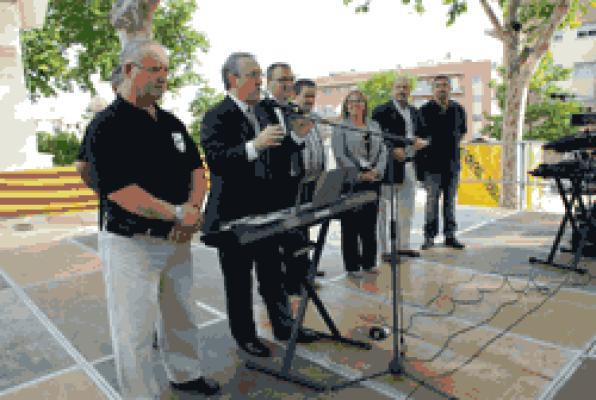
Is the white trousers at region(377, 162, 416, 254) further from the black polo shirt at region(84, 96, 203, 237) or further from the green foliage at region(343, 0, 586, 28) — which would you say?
the green foliage at region(343, 0, 586, 28)

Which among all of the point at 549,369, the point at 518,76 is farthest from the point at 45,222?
the point at 518,76

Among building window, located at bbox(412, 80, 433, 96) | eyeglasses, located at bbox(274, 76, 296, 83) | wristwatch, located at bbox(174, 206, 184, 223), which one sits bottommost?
wristwatch, located at bbox(174, 206, 184, 223)

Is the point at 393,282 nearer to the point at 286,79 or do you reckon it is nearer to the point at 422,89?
the point at 286,79

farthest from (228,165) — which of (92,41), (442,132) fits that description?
(92,41)

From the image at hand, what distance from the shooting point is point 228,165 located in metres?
2.74

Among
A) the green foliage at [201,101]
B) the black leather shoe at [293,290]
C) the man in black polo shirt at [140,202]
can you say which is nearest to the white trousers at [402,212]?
the black leather shoe at [293,290]

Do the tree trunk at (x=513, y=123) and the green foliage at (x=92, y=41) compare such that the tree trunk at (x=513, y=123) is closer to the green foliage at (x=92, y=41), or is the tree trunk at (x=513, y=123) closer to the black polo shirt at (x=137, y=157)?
the black polo shirt at (x=137, y=157)

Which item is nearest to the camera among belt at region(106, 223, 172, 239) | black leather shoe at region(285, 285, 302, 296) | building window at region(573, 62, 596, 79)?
Answer: belt at region(106, 223, 172, 239)

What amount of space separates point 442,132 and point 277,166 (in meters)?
2.75

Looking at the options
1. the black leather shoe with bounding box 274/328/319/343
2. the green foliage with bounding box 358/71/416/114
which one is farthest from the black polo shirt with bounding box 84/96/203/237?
the green foliage with bounding box 358/71/416/114

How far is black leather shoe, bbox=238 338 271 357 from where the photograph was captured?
2891mm

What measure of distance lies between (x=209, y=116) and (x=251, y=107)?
29 centimetres

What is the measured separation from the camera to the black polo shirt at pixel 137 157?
78.5 inches

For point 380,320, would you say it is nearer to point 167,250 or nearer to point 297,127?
point 297,127
